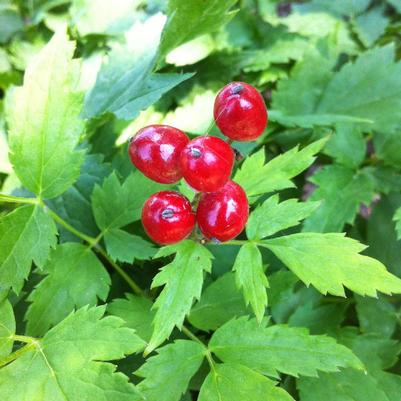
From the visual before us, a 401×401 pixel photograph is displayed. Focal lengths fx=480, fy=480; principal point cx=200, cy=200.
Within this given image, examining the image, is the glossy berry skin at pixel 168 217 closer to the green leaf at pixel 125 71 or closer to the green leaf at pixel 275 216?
the green leaf at pixel 275 216

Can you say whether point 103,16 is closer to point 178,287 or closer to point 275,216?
point 275,216

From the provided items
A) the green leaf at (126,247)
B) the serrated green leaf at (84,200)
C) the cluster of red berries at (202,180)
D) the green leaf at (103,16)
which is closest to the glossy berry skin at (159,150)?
the cluster of red berries at (202,180)

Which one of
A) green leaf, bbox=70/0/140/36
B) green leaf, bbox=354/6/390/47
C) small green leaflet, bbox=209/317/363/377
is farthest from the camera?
green leaf, bbox=354/6/390/47

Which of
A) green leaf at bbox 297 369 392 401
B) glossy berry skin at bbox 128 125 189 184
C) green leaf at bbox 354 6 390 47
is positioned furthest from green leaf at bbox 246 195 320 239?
green leaf at bbox 354 6 390 47

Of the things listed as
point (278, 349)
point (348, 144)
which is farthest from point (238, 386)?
point (348, 144)

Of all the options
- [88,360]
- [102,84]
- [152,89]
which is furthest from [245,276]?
[102,84]

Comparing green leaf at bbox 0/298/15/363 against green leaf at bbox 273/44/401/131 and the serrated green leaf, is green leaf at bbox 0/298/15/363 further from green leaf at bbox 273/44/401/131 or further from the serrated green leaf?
green leaf at bbox 273/44/401/131
